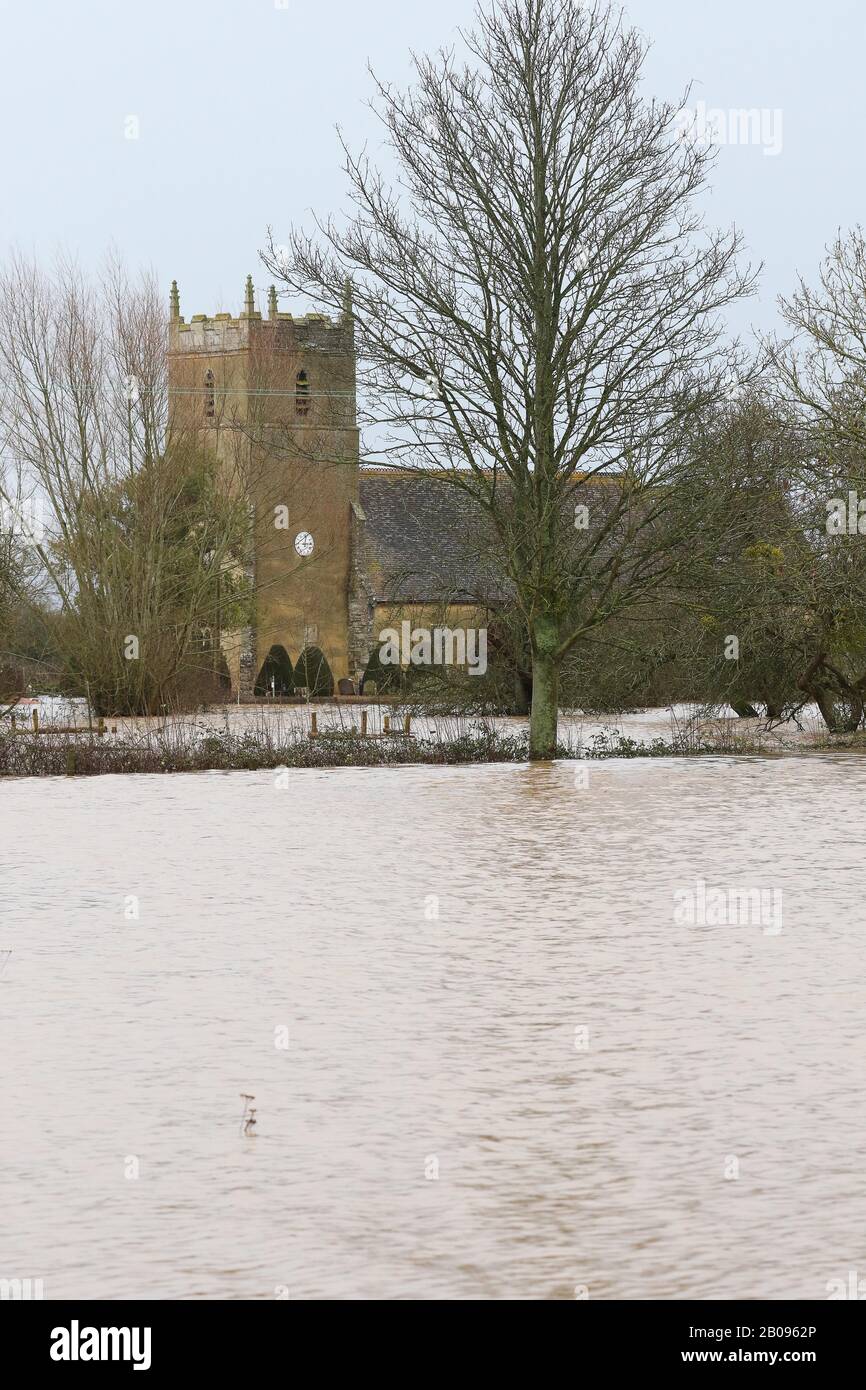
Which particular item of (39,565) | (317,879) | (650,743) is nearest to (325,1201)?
(317,879)

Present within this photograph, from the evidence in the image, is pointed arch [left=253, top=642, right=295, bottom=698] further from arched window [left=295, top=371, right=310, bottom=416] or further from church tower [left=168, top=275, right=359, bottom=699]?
arched window [left=295, top=371, right=310, bottom=416]

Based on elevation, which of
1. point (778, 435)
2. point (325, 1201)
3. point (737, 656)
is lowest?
point (325, 1201)

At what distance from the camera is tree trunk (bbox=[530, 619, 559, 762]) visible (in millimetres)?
27703

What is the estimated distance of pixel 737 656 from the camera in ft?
97.5

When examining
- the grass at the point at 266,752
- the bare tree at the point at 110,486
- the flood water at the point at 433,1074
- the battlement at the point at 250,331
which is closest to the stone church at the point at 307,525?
the battlement at the point at 250,331

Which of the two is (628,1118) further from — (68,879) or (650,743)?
(650,743)

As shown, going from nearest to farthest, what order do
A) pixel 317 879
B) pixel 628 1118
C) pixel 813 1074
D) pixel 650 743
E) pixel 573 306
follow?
pixel 628 1118 → pixel 813 1074 → pixel 317 879 → pixel 573 306 → pixel 650 743

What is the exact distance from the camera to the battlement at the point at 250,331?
212ft

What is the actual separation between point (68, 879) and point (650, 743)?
60.7ft

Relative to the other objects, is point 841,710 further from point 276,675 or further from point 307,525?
point 307,525

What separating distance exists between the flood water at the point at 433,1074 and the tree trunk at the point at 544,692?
35.6 ft

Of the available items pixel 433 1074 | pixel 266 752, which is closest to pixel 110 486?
pixel 266 752

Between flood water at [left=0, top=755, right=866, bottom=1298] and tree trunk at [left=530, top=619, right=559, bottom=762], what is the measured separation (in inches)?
427

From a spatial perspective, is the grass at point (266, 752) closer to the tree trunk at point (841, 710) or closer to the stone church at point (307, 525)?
the tree trunk at point (841, 710)
